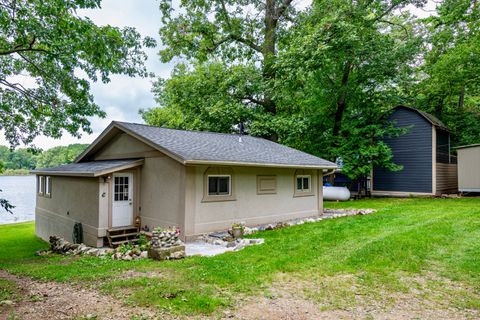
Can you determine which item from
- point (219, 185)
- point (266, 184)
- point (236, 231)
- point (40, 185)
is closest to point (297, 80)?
point (266, 184)

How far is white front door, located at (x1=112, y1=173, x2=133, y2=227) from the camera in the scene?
8.98m

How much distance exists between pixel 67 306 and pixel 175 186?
4.52 metres

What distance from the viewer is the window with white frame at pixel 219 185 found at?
8594 millimetres

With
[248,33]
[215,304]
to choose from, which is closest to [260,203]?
[215,304]

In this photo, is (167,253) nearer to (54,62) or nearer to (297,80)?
(54,62)

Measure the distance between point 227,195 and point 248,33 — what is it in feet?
44.6

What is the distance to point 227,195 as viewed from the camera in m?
8.94

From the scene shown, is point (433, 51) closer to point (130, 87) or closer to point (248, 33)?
point (248, 33)

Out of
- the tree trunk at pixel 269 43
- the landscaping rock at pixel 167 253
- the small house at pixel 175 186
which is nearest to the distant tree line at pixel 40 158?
the tree trunk at pixel 269 43

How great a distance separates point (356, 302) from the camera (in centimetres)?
395

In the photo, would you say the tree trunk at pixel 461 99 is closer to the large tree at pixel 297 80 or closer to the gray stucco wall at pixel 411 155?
the gray stucco wall at pixel 411 155

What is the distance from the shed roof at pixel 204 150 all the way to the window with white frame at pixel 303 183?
0.69 metres

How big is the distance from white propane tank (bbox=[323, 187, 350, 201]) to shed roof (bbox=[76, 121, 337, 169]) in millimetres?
5517

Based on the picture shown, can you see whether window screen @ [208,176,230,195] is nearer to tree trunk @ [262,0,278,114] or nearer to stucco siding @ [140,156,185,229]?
stucco siding @ [140,156,185,229]
